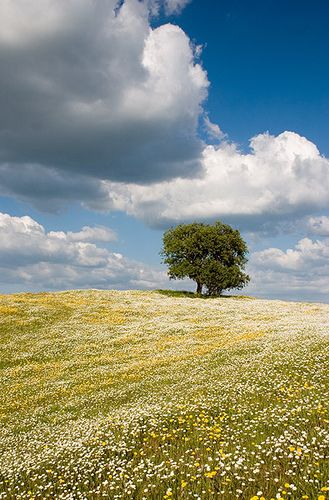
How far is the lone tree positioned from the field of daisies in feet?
Answer: 154

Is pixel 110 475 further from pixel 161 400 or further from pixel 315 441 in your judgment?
pixel 161 400

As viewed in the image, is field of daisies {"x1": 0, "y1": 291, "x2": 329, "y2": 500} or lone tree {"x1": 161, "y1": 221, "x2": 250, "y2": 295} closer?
field of daisies {"x1": 0, "y1": 291, "x2": 329, "y2": 500}

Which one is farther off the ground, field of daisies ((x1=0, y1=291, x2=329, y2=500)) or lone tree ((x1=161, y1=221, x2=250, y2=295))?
lone tree ((x1=161, y1=221, x2=250, y2=295))

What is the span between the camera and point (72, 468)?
12.8 meters

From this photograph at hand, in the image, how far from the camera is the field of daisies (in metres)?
10.5

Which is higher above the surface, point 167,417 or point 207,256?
point 207,256

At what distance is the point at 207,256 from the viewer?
9056 cm

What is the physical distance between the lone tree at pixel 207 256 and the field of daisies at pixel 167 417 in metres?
46.9

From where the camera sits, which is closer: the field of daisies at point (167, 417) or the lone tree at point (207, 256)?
the field of daisies at point (167, 417)

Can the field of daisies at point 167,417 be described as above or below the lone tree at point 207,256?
below

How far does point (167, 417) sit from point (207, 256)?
2976 inches

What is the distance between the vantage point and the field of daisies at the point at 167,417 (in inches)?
414

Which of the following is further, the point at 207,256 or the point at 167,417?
the point at 207,256

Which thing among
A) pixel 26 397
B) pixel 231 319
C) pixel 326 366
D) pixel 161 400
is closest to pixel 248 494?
pixel 161 400
